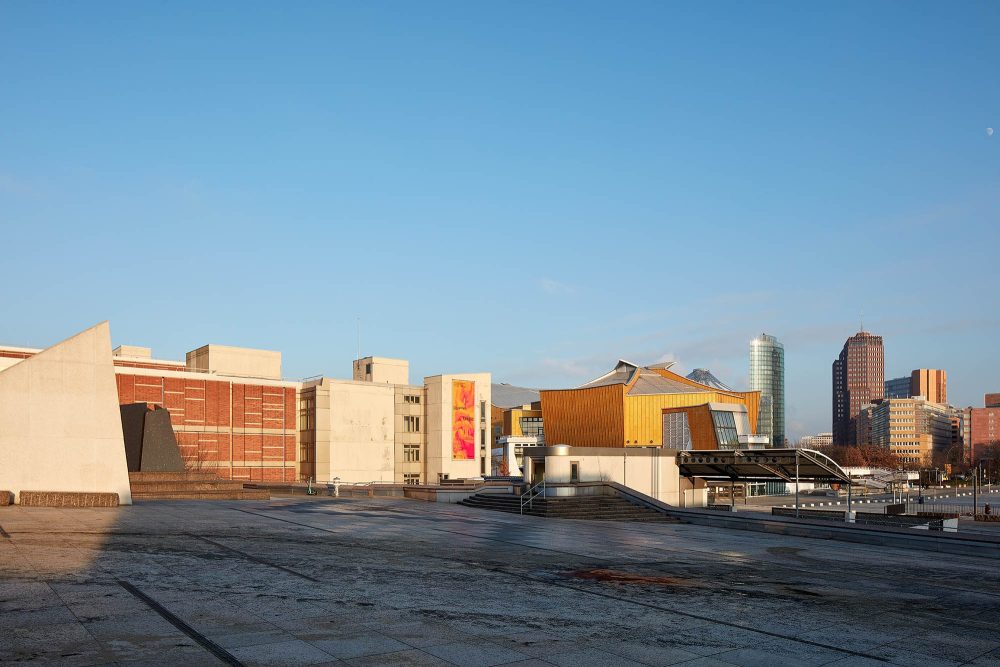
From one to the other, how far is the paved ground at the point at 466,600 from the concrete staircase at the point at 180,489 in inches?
569

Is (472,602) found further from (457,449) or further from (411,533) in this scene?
(457,449)

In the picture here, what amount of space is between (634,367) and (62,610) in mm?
101475

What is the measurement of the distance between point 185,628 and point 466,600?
14.1 feet

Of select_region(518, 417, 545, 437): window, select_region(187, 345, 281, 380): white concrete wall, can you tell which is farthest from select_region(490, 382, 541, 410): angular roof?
select_region(187, 345, 281, 380): white concrete wall

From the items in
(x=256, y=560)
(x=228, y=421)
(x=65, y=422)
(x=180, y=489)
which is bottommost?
(x=180, y=489)

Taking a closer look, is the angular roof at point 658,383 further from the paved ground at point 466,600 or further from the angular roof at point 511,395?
the angular roof at point 511,395

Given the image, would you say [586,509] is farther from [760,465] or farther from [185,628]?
[185,628]

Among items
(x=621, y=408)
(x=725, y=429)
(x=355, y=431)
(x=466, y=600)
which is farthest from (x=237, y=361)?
(x=466, y=600)

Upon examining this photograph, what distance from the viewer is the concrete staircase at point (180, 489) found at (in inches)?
1432

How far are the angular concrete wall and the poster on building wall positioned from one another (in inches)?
2775

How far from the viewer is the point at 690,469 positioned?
47719 mm

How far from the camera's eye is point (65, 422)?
29625mm

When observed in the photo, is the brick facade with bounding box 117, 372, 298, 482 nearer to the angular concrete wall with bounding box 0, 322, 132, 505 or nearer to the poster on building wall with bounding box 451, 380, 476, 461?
the poster on building wall with bounding box 451, 380, 476, 461

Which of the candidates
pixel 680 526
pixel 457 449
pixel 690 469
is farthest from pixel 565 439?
pixel 680 526
